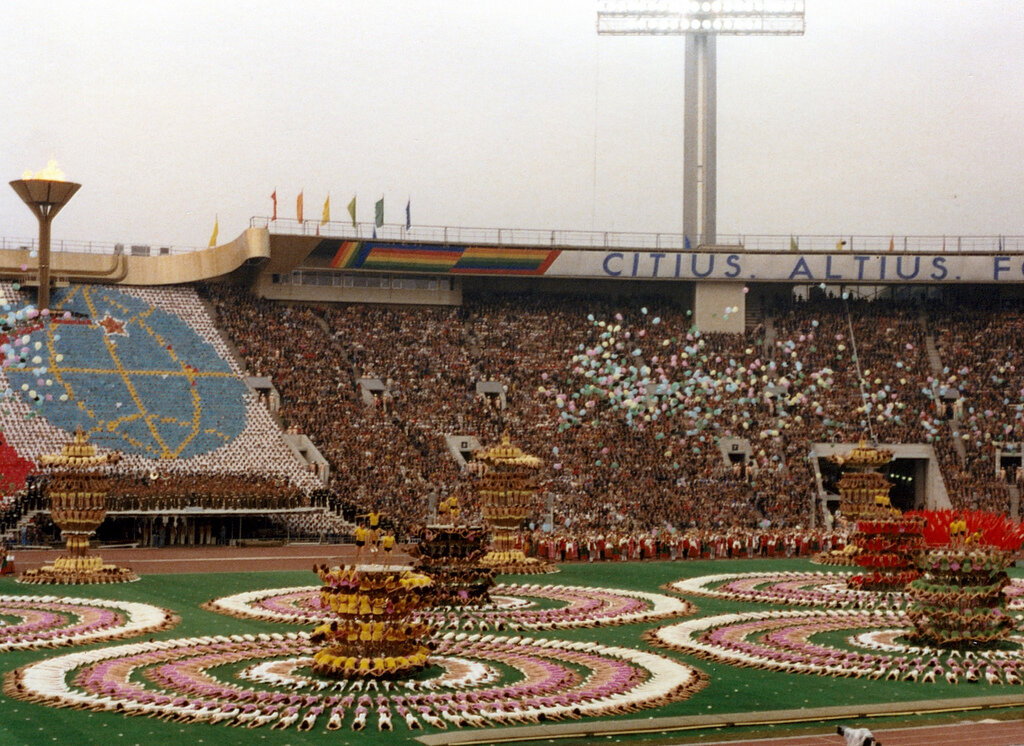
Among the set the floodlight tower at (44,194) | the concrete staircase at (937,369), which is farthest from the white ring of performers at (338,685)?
the concrete staircase at (937,369)

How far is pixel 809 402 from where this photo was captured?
52.1 metres

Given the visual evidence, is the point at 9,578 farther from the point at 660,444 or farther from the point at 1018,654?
the point at 660,444

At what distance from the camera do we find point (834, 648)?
1947 cm

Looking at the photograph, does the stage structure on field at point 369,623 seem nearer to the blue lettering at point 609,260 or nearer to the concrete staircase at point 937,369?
the concrete staircase at point 937,369

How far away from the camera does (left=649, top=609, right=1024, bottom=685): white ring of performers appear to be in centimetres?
1736

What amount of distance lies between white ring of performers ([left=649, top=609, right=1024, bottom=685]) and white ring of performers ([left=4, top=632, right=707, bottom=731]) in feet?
4.44

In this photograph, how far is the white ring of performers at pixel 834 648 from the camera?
1736 cm

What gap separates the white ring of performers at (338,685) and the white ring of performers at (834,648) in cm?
135

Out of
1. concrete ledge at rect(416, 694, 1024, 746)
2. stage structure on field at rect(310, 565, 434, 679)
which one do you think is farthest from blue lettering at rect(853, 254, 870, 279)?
stage structure on field at rect(310, 565, 434, 679)

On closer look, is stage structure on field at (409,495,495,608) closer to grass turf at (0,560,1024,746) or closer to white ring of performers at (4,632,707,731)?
grass turf at (0,560,1024,746)

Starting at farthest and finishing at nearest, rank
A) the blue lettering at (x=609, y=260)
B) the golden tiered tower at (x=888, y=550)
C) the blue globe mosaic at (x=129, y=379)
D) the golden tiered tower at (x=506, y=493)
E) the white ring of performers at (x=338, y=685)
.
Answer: the blue lettering at (x=609, y=260) → the blue globe mosaic at (x=129, y=379) → the golden tiered tower at (x=506, y=493) → the golden tiered tower at (x=888, y=550) → the white ring of performers at (x=338, y=685)

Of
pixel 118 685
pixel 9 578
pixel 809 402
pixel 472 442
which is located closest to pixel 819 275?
pixel 809 402

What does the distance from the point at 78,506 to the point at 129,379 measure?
20.9 metres

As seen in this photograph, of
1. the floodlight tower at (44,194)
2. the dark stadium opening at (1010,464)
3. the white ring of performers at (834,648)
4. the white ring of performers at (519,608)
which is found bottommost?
the white ring of performers at (834,648)
